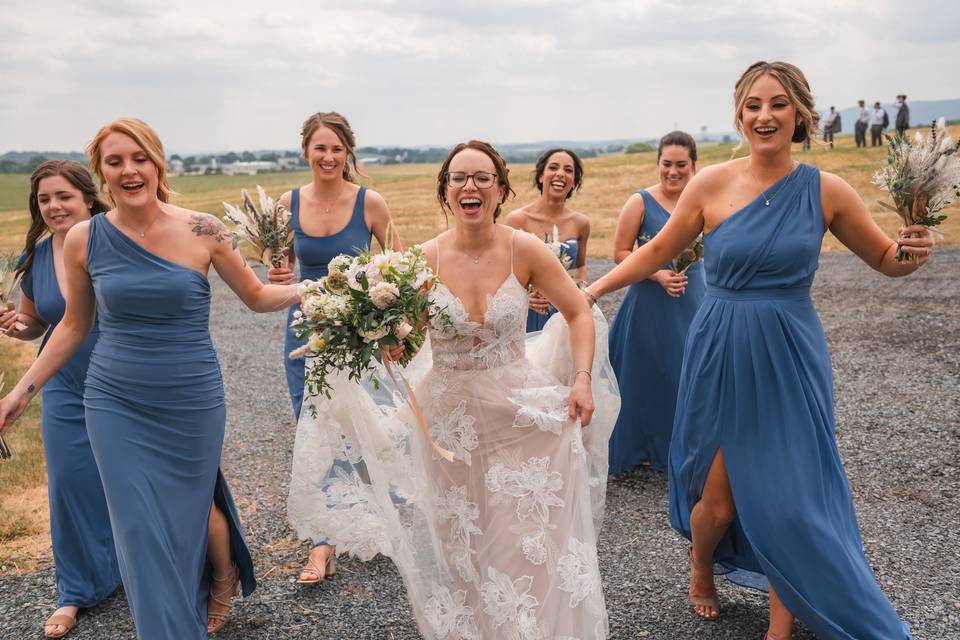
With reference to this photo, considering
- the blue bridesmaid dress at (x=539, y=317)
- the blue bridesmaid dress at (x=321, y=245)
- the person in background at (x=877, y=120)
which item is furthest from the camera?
the person in background at (x=877, y=120)

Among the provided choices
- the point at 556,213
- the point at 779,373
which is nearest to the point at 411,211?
the point at 556,213

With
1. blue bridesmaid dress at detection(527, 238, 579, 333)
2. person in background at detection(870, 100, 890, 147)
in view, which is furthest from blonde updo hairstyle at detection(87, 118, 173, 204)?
person in background at detection(870, 100, 890, 147)

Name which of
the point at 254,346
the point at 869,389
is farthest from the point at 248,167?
the point at 869,389

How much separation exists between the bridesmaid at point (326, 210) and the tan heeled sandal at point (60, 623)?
6.50 ft

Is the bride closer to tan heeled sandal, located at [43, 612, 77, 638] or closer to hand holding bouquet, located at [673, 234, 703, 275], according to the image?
tan heeled sandal, located at [43, 612, 77, 638]

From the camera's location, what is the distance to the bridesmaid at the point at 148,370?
171 inches

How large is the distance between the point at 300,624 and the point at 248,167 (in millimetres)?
110143

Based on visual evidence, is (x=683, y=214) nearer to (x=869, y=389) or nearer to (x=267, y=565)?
(x=267, y=565)

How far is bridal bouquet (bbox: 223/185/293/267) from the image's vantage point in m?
5.14

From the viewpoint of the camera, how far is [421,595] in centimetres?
455

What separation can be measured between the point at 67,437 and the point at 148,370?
1.53m

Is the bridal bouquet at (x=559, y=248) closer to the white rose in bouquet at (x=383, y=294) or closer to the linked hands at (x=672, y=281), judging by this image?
the linked hands at (x=672, y=281)

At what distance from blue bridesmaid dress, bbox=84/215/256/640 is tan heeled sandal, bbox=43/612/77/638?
51.1 inches

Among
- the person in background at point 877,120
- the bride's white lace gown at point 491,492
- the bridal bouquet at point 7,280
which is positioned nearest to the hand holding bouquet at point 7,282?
the bridal bouquet at point 7,280
